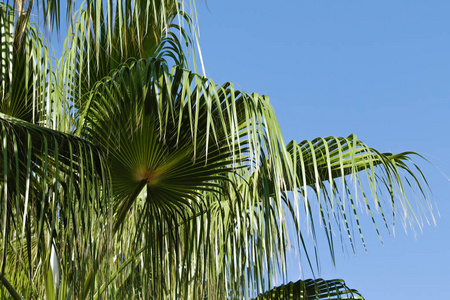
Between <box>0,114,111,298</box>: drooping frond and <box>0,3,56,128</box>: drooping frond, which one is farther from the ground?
<box>0,3,56,128</box>: drooping frond

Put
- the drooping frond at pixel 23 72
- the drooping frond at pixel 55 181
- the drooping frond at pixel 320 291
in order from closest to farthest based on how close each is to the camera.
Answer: the drooping frond at pixel 55 181
the drooping frond at pixel 23 72
the drooping frond at pixel 320 291

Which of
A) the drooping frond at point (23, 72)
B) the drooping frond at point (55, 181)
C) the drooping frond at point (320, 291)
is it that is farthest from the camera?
the drooping frond at point (320, 291)

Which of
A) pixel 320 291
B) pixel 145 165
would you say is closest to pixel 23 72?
pixel 145 165

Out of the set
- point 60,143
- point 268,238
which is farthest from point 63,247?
point 268,238

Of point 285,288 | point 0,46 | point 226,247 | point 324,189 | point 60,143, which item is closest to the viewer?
point 60,143

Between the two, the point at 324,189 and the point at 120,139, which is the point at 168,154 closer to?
the point at 120,139

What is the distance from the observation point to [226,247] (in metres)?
3.71

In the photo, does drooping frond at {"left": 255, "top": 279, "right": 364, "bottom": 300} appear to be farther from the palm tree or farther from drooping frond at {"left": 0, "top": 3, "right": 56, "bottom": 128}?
drooping frond at {"left": 0, "top": 3, "right": 56, "bottom": 128}

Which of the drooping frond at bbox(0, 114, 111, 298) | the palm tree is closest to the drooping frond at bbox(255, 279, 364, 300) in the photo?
the palm tree

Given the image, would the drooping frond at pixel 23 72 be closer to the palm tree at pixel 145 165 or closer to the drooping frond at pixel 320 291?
the palm tree at pixel 145 165

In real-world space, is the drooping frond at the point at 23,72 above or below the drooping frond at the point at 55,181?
above

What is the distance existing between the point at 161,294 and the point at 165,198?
20.8 inches

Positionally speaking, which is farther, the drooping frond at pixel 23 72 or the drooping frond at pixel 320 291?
the drooping frond at pixel 320 291

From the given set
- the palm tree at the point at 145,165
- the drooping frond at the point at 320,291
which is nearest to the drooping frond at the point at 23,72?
the palm tree at the point at 145,165
